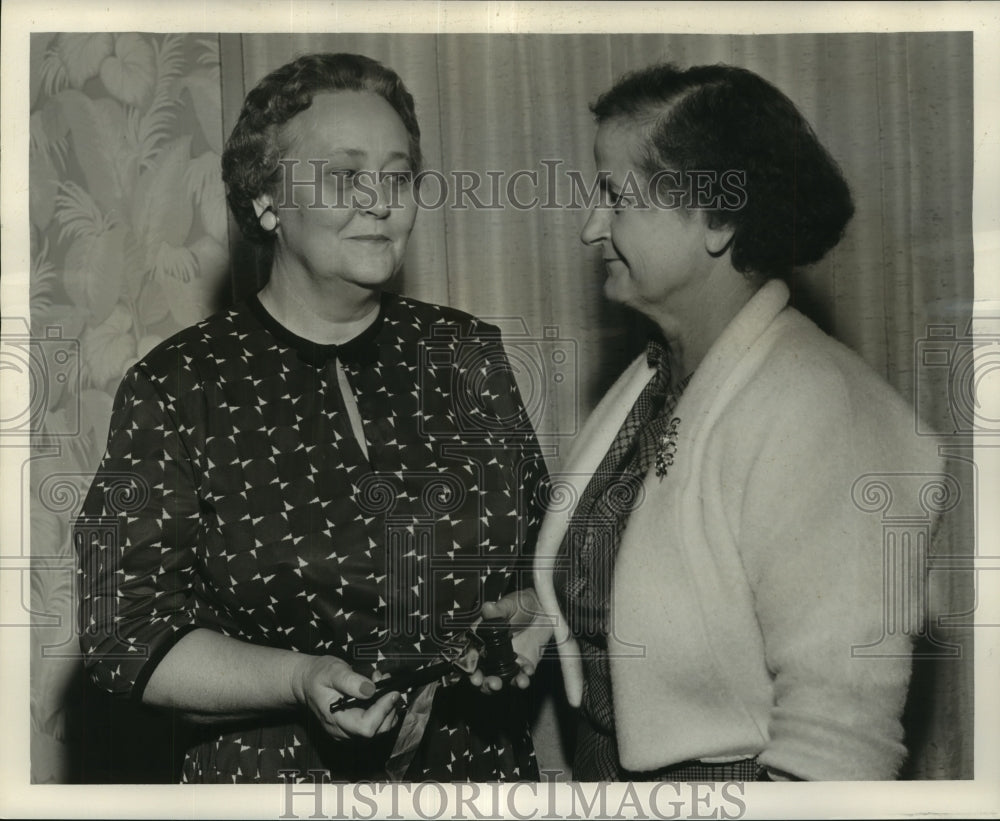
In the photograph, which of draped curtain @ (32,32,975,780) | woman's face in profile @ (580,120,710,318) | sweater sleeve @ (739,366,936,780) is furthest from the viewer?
draped curtain @ (32,32,975,780)

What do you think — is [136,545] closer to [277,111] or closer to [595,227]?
[277,111]

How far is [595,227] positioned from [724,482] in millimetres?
590

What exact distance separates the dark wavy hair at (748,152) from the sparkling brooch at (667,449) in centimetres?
33

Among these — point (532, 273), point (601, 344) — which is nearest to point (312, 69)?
point (532, 273)

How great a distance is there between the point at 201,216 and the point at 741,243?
1109 mm

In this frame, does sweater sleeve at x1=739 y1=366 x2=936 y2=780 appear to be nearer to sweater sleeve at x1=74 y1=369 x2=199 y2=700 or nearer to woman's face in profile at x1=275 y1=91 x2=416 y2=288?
woman's face in profile at x1=275 y1=91 x2=416 y2=288

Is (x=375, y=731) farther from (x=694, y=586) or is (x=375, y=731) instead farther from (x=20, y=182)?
(x=20, y=182)

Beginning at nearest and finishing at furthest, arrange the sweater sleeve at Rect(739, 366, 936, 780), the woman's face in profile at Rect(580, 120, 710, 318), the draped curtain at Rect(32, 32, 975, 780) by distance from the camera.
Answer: the sweater sleeve at Rect(739, 366, 936, 780), the woman's face in profile at Rect(580, 120, 710, 318), the draped curtain at Rect(32, 32, 975, 780)

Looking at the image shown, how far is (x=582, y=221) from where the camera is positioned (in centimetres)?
249

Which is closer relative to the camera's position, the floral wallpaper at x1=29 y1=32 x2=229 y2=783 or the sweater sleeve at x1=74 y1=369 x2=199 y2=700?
the sweater sleeve at x1=74 y1=369 x2=199 y2=700

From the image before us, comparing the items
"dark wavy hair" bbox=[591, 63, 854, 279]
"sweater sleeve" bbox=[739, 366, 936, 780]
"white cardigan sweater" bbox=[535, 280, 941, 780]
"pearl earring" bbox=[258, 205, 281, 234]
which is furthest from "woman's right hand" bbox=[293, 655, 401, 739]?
"dark wavy hair" bbox=[591, 63, 854, 279]

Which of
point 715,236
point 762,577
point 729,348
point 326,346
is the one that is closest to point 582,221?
point 715,236

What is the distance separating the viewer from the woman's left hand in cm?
243

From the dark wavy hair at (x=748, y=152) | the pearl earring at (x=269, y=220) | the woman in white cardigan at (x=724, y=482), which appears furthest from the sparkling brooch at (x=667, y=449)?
the pearl earring at (x=269, y=220)
